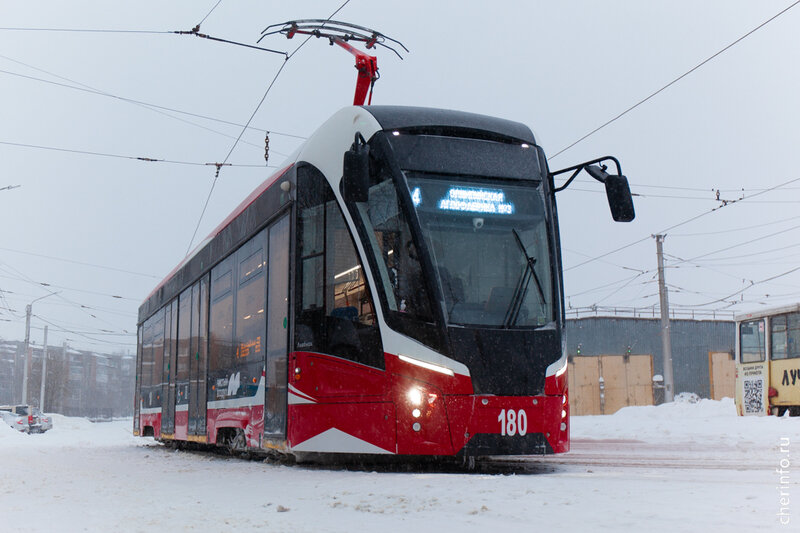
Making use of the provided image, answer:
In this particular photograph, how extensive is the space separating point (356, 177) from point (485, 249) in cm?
141

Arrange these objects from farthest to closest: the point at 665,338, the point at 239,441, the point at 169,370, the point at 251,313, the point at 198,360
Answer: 1. the point at 665,338
2. the point at 169,370
3. the point at 198,360
4. the point at 239,441
5. the point at 251,313

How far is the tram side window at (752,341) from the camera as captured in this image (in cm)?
2141

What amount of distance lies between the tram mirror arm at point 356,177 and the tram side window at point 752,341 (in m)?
16.7

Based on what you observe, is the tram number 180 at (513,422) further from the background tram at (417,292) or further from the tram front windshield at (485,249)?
the tram front windshield at (485,249)

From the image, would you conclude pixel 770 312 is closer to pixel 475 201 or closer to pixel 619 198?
pixel 619 198

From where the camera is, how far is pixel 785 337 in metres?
20.7

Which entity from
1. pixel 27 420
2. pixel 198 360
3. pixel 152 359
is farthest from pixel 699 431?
pixel 27 420

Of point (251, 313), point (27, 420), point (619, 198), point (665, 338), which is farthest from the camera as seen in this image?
point (27, 420)

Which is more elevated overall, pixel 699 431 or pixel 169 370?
pixel 169 370

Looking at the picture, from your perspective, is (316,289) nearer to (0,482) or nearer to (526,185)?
(526,185)

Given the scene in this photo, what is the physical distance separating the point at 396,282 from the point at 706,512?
3.90 metres

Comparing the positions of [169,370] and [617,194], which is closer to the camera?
[617,194]

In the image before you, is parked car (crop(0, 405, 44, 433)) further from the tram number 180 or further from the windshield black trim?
the tram number 180

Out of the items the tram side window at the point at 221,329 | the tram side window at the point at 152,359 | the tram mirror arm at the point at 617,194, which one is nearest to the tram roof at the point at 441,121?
the tram mirror arm at the point at 617,194
